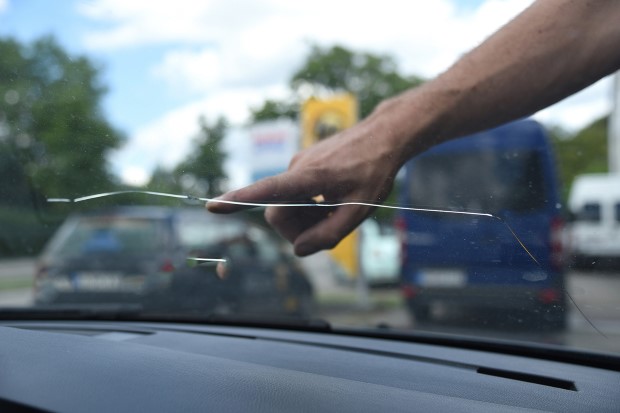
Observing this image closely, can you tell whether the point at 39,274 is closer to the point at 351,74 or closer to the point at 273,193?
the point at 351,74

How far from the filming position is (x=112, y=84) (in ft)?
8.89

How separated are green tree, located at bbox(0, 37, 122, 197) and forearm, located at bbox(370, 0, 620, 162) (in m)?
0.97

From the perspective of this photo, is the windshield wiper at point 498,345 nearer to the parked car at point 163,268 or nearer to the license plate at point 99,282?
the parked car at point 163,268

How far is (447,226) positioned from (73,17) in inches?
67.8

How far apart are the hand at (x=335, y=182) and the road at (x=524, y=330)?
628 mm

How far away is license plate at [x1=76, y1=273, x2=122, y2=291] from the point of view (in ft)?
15.0

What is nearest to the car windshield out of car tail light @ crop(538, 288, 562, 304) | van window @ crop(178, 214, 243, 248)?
car tail light @ crop(538, 288, 562, 304)

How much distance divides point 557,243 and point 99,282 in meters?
3.32

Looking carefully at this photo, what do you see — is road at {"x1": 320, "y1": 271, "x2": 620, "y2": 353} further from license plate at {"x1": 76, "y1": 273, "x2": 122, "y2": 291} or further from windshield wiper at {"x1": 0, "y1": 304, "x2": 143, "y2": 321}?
license plate at {"x1": 76, "y1": 273, "x2": 122, "y2": 291}

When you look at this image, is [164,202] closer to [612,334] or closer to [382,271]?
[612,334]

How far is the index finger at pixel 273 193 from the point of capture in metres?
1.89

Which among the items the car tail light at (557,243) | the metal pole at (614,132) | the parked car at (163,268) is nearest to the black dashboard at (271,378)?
the car tail light at (557,243)

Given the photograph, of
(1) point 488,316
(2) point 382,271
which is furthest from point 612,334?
(2) point 382,271

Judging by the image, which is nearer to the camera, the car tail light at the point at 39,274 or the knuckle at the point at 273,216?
the knuckle at the point at 273,216
